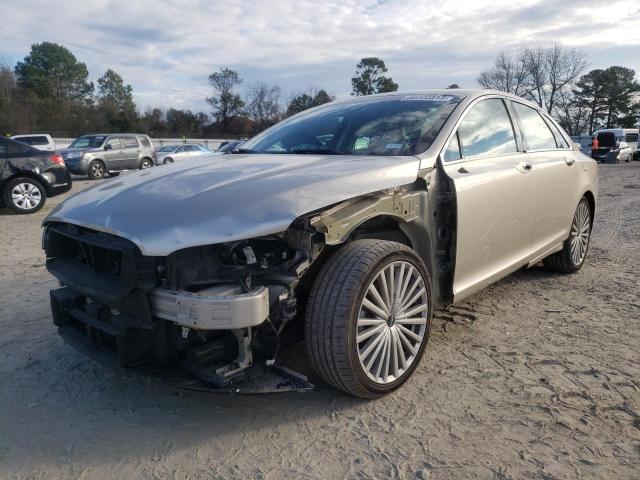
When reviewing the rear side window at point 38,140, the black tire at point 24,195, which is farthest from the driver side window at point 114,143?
the black tire at point 24,195

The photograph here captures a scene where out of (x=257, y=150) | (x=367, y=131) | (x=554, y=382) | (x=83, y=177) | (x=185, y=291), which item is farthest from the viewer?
(x=83, y=177)

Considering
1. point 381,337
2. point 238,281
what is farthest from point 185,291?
point 381,337

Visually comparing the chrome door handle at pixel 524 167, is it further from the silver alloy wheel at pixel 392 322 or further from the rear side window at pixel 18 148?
the rear side window at pixel 18 148

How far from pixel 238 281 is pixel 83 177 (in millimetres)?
20274

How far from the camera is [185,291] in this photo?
2.26 meters

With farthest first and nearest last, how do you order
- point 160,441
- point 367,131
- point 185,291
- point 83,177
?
point 83,177 < point 367,131 < point 160,441 < point 185,291

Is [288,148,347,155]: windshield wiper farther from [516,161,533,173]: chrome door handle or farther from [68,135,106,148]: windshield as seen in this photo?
[68,135,106,148]: windshield

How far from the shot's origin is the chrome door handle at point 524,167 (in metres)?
3.79

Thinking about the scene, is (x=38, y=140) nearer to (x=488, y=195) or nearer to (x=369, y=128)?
(x=369, y=128)

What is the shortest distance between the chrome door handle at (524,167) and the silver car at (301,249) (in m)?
0.17

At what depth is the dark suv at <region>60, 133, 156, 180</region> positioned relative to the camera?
1953 centimetres

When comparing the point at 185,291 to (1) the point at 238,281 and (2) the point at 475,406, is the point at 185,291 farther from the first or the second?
(2) the point at 475,406

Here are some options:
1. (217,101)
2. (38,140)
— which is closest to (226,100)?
(217,101)

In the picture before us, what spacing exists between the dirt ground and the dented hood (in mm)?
941
